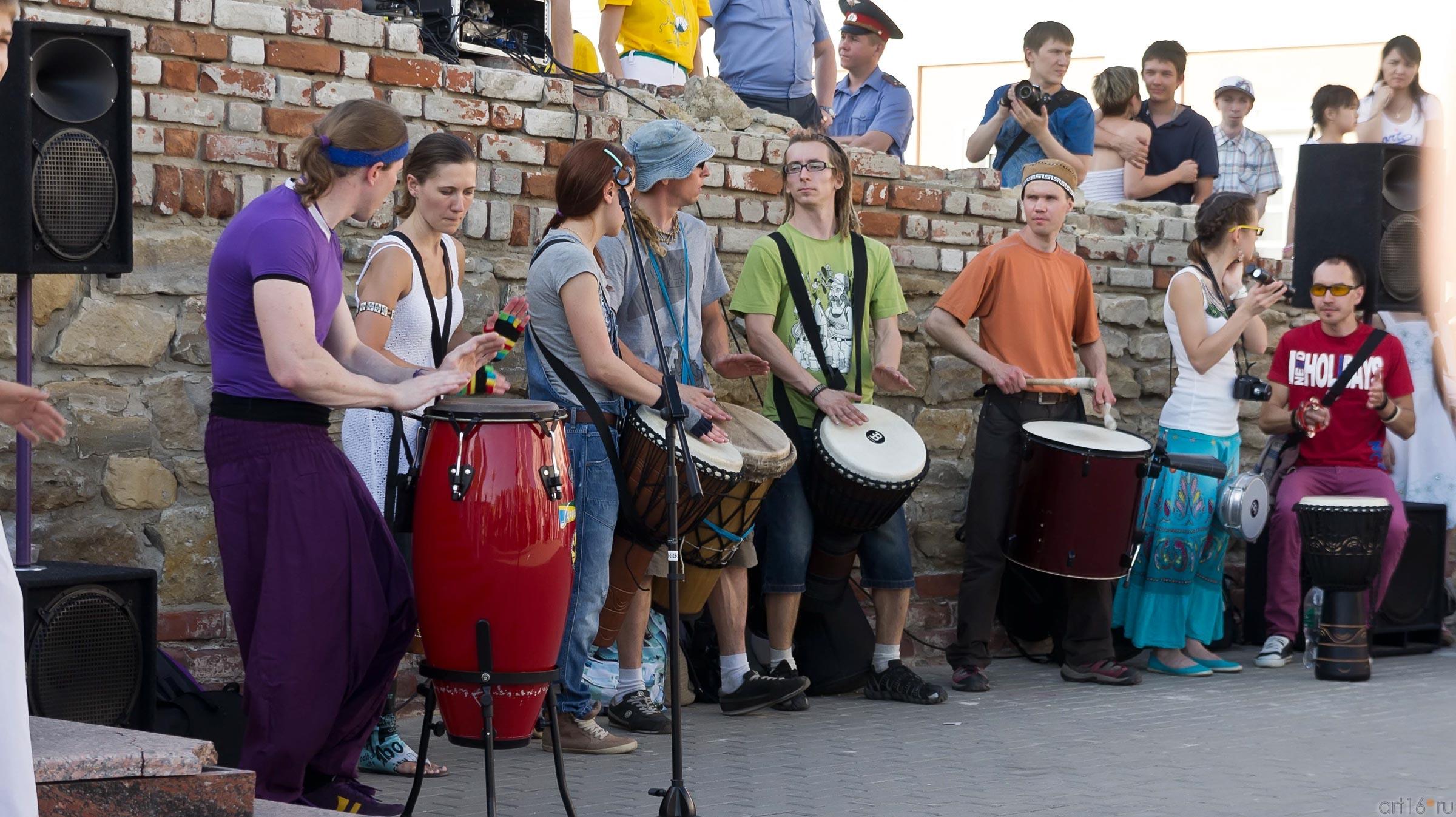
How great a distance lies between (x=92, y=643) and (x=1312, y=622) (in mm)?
5024

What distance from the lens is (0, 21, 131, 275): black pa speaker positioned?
3973 mm

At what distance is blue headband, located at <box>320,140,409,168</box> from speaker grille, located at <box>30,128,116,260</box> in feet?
2.72

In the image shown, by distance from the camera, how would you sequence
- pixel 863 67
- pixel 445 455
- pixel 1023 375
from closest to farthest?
pixel 445 455 < pixel 1023 375 < pixel 863 67

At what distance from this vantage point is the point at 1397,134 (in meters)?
8.41

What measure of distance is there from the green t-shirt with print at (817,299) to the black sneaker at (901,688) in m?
0.94

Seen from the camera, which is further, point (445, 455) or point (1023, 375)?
point (1023, 375)

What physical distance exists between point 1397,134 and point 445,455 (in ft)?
21.1

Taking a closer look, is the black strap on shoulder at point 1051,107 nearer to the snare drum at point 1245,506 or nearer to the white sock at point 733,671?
the snare drum at point 1245,506

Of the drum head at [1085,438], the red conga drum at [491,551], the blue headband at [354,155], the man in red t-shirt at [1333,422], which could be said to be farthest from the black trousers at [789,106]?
the red conga drum at [491,551]

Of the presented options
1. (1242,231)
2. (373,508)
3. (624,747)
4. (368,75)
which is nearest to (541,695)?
(373,508)

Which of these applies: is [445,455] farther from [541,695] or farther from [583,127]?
[583,127]

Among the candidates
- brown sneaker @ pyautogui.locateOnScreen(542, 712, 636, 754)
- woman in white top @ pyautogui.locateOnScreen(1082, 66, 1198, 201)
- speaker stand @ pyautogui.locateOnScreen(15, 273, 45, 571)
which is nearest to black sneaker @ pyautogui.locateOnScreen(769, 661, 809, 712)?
brown sneaker @ pyautogui.locateOnScreen(542, 712, 636, 754)

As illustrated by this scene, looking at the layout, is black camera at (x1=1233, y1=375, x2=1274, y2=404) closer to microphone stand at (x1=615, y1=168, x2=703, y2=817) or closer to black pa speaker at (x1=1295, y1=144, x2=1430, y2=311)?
black pa speaker at (x1=1295, y1=144, x2=1430, y2=311)

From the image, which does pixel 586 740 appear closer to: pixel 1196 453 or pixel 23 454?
pixel 23 454
